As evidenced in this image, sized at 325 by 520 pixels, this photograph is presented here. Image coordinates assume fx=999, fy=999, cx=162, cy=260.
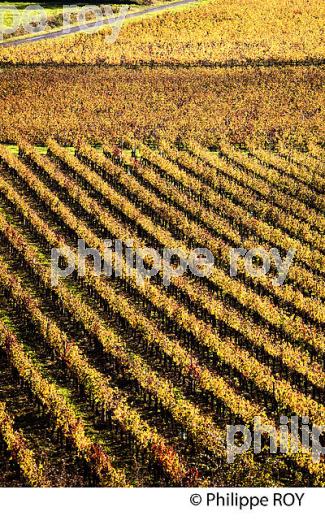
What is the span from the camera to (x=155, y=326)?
26.3 m

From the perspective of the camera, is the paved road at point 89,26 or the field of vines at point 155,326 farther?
the paved road at point 89,26

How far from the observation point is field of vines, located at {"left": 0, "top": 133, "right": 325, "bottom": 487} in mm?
20688

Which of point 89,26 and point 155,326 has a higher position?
point 89,26

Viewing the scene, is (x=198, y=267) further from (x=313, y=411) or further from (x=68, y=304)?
(x=313, y=411)

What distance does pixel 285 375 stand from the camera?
939 inches

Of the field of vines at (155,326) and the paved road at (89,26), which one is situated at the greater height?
the paved road at (89,26)

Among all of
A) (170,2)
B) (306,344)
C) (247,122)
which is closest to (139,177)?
(247,122)

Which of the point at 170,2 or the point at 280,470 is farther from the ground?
the point at 170,2

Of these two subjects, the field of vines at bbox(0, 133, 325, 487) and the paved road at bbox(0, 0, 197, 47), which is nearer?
the field of vines at bbox(0, 133, 325, 487)

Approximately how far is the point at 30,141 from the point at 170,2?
4037 centimetres

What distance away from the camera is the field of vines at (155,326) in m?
20.7

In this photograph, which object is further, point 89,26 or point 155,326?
point 89,26

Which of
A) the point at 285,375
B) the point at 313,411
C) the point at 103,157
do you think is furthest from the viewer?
the point at 103,157

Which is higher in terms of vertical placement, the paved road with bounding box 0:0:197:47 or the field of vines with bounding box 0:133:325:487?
the paved road with bounding box 0:0:197:47
